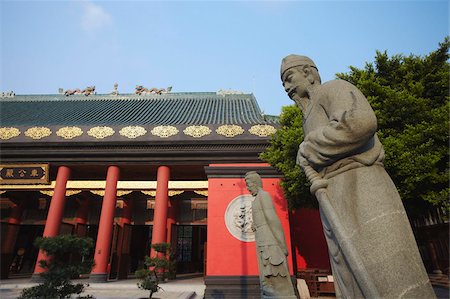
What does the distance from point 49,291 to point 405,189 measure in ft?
24.6

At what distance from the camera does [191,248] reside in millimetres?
16594

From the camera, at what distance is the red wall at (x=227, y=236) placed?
30.0 ft

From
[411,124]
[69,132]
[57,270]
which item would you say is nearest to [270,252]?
[57,270]

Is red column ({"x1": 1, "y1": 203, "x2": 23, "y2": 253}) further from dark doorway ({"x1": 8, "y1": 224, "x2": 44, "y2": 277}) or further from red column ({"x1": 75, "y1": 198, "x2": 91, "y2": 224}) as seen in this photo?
red column ({"x1": 75, "y1": 198, "x2": 91, "y2": 224})

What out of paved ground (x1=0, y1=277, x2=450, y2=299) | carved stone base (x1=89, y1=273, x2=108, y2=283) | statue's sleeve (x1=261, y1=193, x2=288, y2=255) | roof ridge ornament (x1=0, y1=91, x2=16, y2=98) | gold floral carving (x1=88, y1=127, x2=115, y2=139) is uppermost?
roof ridge ornament (x1=0, y1=91, x2=16, y2=98)

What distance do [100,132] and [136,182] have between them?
265 centimetres

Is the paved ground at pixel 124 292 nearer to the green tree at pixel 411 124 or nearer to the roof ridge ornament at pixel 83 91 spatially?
the green tree at pixel 411 124

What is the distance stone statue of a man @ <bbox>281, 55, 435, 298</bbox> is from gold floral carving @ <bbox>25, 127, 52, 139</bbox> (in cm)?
1286

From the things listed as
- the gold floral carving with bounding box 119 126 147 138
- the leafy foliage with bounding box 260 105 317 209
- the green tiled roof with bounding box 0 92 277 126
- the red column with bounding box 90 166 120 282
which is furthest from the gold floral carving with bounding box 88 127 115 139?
the leafy foliage with bounding box 260 105 317 209

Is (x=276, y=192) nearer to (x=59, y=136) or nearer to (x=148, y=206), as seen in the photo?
(x=148, y=206)

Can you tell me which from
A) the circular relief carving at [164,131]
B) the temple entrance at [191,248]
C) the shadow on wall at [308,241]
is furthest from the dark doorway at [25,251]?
the shadow on wall at [308,241]

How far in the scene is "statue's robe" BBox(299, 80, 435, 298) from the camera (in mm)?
1407

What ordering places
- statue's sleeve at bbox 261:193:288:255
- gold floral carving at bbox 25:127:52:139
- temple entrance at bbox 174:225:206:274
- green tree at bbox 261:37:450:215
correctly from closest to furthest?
statue's sleeve at bbox 261:193:288:255 < green tree at bbox 261:37:450:215 < gold floral carving at bbox 25:127:52:139 < temple entrance at bbox 174:225:206:274

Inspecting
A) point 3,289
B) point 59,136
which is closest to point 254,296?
point 3,289
